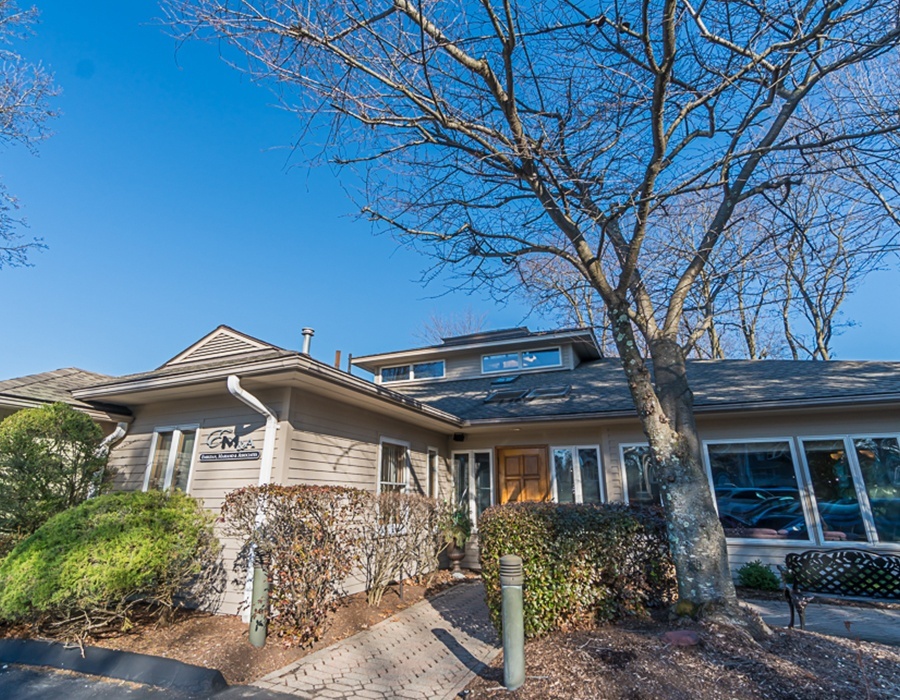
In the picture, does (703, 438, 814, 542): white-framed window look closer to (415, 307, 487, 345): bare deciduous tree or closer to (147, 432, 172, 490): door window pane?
(147, 432, 172, 490): door window pane

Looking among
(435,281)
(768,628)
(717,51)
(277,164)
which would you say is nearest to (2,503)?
(277,164)

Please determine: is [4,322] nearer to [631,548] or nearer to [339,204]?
[339,204]

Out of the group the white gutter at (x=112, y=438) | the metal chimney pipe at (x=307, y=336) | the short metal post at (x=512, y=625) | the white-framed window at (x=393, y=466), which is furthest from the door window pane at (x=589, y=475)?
the white gutter at (x=112, y=438)

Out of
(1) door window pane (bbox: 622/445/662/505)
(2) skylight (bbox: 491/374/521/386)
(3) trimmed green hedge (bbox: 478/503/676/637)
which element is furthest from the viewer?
(2) skylight (bbox: 491/374/521/386)

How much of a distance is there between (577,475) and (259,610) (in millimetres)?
5533

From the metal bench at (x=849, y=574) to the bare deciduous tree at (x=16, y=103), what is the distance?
12692 mm

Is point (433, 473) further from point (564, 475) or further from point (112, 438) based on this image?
point (112, 438)

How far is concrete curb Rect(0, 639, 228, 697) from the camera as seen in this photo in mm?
3443

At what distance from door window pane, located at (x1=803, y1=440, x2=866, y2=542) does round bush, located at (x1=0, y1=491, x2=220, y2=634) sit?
8.23 meters

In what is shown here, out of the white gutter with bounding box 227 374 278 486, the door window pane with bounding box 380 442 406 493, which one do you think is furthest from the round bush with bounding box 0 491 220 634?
the door window pane with bounding box 380 442 406 493

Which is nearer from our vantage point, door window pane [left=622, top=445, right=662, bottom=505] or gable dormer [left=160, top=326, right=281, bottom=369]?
gable dormer [left=160, top=326, right=281, bottom=369]

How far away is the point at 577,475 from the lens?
7895 millimetres

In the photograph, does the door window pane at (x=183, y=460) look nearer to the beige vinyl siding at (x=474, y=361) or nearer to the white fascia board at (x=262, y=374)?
the white fascia board at (x=262, y=374)

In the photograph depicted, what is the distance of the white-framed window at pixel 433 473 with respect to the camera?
8242 mm
